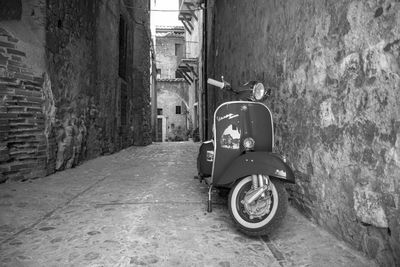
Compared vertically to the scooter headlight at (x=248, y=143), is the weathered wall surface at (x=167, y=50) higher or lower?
higher

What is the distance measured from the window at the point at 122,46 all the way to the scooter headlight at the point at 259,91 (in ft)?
27.8

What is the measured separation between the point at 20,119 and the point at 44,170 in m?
0.83

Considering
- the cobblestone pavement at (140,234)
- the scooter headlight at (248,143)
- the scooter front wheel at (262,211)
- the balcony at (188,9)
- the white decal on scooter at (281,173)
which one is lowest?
the cobblestone pavement at (140,234)

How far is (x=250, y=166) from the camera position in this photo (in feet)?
7.57

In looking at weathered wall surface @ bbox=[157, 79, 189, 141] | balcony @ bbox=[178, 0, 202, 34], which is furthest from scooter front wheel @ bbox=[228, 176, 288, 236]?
weathered wall surface @ bbox=[157, 79, 189, 141]

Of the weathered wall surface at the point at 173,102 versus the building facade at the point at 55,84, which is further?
the weathered wall surface at the point at 173,102

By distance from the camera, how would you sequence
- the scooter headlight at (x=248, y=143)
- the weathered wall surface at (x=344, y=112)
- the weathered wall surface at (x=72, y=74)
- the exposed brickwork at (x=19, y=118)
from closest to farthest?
the weathered wall surface at (x=344, y=112) → the scooter headlight at (x=248, y=143) → the exposed brickwork at (x=19, y=118) → the weathered wall surface at (x=72, y=74)

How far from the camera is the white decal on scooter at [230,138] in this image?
2.64 meters

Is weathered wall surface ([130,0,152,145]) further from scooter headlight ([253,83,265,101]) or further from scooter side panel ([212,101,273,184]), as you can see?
scooter headlight ([253,83,265,101])

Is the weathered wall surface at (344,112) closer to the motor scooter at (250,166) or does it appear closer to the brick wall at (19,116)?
the motor scooter at (250,166)

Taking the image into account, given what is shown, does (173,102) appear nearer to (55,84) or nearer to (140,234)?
(55,84)

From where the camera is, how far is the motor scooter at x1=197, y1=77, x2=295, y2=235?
2248 millimetres

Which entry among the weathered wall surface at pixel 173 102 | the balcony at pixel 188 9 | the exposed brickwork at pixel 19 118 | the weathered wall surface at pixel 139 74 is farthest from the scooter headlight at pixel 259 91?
the weathered wall surface at pixel 173 102

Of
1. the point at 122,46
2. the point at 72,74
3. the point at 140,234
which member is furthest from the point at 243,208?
the point at 122,46
